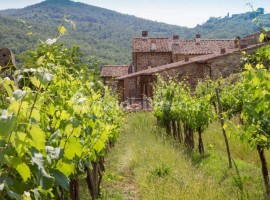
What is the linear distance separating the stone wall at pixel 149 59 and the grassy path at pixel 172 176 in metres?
29.0

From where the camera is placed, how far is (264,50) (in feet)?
17.3

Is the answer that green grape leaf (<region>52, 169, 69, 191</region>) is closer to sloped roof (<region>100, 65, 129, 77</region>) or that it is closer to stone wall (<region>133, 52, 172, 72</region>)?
stone wall (<region>133, 52, 172, 72</region>)

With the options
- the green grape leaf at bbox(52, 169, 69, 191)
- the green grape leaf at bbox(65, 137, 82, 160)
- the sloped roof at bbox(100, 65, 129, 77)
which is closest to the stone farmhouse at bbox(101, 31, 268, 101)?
the sloped roof at bbox(100, 65, 129, 77)

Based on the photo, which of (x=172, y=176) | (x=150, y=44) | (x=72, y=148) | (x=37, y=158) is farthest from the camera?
(x=150, y=44)

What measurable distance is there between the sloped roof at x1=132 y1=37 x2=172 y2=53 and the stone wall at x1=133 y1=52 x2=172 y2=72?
1.32ft

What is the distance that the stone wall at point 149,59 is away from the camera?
1639 inches

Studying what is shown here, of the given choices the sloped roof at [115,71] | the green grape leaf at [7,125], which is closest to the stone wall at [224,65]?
the sloped roof at [115,71]

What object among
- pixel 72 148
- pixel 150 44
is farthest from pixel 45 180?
pixel 150 44

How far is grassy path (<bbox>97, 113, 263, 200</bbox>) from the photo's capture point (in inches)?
281

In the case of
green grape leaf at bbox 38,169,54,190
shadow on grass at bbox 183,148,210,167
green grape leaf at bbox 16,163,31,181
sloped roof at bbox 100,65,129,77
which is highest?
green grape leaf at bbox 16,163,31,181

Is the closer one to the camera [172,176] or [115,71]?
[172,176]

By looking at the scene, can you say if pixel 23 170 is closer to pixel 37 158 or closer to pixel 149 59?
pixel 37 158

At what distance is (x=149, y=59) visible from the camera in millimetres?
41719

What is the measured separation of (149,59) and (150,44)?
1766mm
